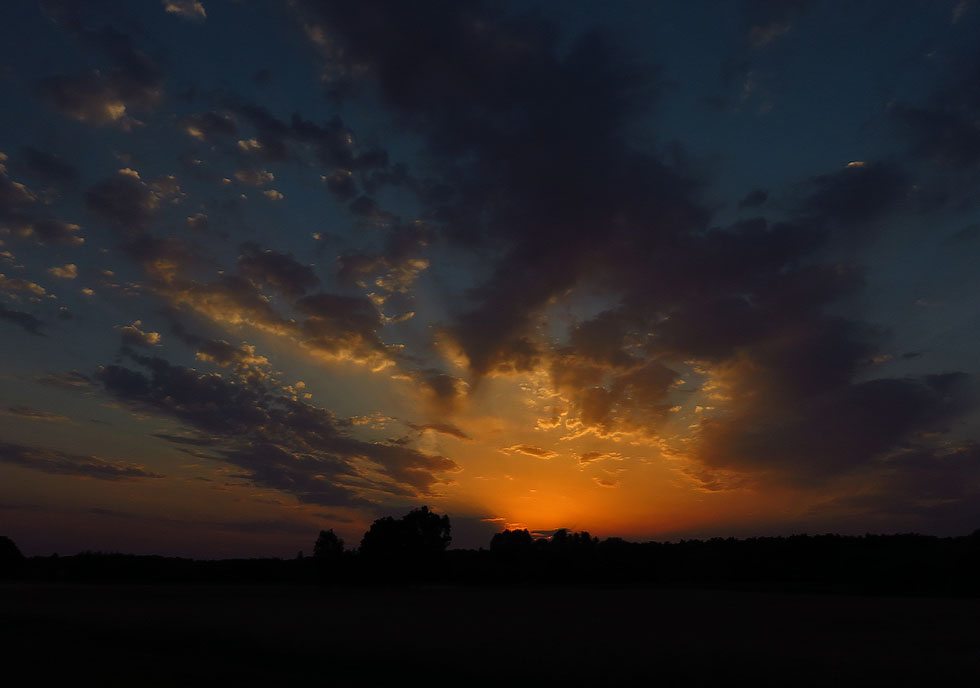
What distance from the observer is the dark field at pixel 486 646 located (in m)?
25.3

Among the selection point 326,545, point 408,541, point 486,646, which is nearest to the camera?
point 486,646

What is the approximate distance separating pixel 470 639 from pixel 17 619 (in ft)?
122

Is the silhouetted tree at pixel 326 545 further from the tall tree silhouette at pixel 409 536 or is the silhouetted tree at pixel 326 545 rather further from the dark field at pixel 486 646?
the dark field at pixel 486 646

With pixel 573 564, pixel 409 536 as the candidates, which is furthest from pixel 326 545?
pixel 573 564

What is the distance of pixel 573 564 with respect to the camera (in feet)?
416

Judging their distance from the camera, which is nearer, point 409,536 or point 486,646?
point 486,646

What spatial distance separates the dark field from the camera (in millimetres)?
25344

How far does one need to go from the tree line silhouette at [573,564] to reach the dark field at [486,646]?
135 ft

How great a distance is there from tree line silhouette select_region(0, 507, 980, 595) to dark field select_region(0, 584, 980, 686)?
41.3 m

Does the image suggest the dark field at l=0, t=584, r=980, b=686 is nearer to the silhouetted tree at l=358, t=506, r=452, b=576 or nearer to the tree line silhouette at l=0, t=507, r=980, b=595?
the tree line silhouette at l=0, t=507, r=980, b=595

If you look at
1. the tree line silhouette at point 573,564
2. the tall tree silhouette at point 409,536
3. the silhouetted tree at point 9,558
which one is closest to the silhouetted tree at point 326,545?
the tree line silhouette at point 573,564

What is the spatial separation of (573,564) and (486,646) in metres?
97.6

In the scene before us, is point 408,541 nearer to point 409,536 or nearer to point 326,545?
point 409,536

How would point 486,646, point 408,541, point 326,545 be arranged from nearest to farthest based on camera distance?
point 486,646
point 408,541
point 326,545
